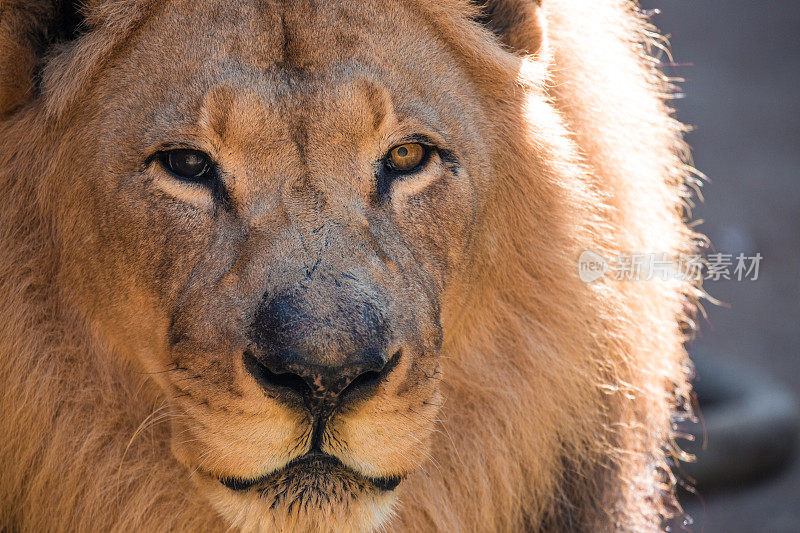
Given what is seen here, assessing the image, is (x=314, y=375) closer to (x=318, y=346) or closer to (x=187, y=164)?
(x=318, y=346)

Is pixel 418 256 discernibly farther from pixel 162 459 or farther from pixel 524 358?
pixel 162 459

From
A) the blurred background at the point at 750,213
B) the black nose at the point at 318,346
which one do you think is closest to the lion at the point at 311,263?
the black nose at the point at 318,346

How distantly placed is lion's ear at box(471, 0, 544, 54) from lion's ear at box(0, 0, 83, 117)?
1.03 meters

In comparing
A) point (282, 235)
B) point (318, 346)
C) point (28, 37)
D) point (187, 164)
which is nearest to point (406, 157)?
point (282, 235)

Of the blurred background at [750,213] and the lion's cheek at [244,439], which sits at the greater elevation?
the lion's cheek at [244,439]

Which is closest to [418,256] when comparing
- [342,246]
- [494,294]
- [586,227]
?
[342,246]

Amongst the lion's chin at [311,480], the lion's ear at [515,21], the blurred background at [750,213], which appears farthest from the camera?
the blurred background at [750,213]

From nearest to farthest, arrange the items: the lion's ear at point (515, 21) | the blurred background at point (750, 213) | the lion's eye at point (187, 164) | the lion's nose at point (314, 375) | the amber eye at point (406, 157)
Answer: the lion's nose at point (314, 375), the lion's eye at point (187, 164), the amber eye at point (406, 157), the lion's ear at point (515, 21), the blurred background at point (750, 213)

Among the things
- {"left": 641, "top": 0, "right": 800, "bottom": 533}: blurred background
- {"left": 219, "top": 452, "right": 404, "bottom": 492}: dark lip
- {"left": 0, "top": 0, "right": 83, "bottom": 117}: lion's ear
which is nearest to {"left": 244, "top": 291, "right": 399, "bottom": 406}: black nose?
{"left": 219, "top": 452, "right": 404, "bottom": 492}: dark lip

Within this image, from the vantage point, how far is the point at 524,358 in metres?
2.65

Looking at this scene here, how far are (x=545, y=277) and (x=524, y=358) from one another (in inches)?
9.2

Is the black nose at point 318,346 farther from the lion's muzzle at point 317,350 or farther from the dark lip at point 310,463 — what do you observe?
the dark lip at point 310,463

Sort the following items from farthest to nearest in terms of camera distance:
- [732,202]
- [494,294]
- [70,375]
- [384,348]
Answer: [732,202] < [494,294] < [70,375] < [384,348]

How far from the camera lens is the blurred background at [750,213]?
485 centimetres
